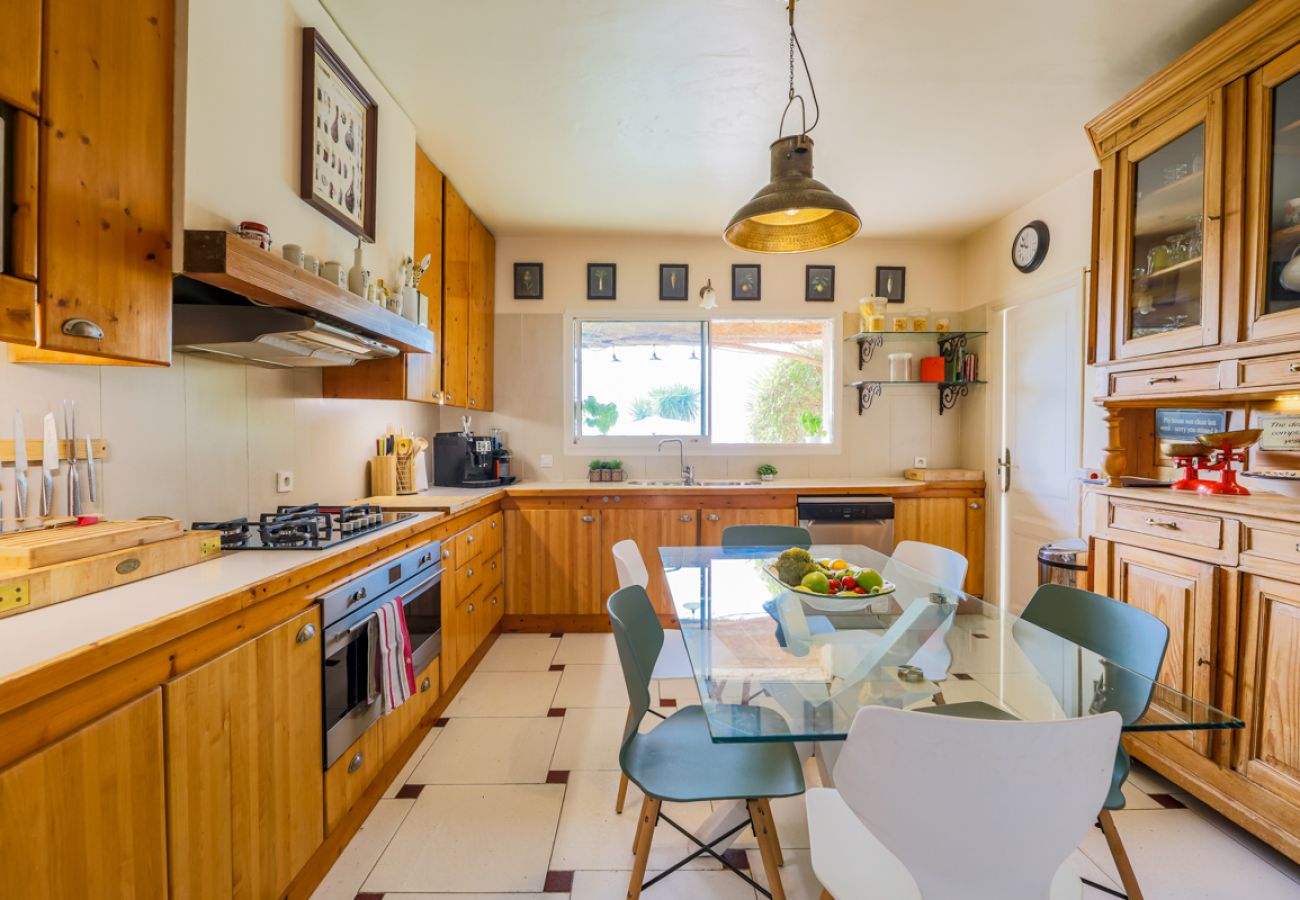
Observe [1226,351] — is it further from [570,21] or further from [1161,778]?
[570,21]

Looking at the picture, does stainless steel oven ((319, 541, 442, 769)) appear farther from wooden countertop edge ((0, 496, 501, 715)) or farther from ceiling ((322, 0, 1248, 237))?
ceiling ((322, 0, 1248, 237))

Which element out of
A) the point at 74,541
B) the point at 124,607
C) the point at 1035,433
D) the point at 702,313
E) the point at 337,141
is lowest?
the point at 124,607

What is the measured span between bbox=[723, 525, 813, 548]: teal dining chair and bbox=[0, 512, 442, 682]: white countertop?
6.01 ft

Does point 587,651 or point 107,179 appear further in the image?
point 587,651

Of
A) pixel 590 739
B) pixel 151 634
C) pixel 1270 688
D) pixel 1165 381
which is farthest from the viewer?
pixel 590 739

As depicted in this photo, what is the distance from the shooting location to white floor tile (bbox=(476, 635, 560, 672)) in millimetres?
3186

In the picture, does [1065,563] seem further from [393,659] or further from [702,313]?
[393,659]

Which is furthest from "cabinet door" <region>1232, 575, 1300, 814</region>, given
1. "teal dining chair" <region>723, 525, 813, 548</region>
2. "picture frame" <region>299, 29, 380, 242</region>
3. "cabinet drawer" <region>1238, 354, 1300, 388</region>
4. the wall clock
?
"picture frame" <region>299, 29, 380, 242</region>

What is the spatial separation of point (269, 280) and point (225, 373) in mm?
731

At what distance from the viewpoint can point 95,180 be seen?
1.24m

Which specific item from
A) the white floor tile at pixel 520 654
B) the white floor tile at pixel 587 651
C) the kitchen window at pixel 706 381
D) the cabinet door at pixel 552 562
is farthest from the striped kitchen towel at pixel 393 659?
the kitchen window at pixel 706 381

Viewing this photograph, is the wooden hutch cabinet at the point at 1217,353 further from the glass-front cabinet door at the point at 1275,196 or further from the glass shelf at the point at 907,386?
the glass shelf at the point at 907,386

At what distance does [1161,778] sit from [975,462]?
236 cm

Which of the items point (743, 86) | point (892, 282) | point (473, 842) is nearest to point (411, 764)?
point (473, 842)
